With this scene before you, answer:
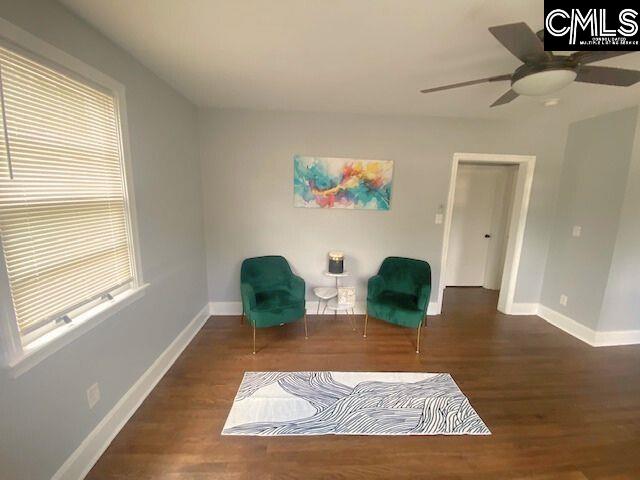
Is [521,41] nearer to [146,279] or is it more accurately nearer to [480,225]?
[146,279]

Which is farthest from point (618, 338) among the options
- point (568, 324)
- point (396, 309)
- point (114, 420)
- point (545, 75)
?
point (114, 420)

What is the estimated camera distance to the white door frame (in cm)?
288

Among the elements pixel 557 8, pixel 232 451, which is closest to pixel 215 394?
pixel 232 451

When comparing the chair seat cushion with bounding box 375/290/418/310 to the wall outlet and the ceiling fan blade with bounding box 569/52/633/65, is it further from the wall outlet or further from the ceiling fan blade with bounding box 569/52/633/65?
the wall outlet

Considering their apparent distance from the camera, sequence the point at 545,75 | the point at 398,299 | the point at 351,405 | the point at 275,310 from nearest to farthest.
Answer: the point at 545,75, the point at 351,405, the point at 275,310, the point at 398,299

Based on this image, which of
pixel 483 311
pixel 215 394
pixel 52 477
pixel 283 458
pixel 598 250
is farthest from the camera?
pixel 483 311

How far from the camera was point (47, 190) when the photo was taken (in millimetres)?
1137

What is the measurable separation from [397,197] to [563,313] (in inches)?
93.3

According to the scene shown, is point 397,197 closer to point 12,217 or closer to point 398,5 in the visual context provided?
point 398,5

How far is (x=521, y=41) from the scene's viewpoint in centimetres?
116

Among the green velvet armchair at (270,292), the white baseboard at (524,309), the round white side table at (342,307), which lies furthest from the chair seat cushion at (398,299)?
the white baseboard at (524,309)

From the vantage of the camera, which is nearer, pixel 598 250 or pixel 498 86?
pixel 498 86

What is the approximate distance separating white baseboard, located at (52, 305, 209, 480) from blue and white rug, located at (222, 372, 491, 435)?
660mm

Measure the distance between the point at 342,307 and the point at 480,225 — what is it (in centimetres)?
293
